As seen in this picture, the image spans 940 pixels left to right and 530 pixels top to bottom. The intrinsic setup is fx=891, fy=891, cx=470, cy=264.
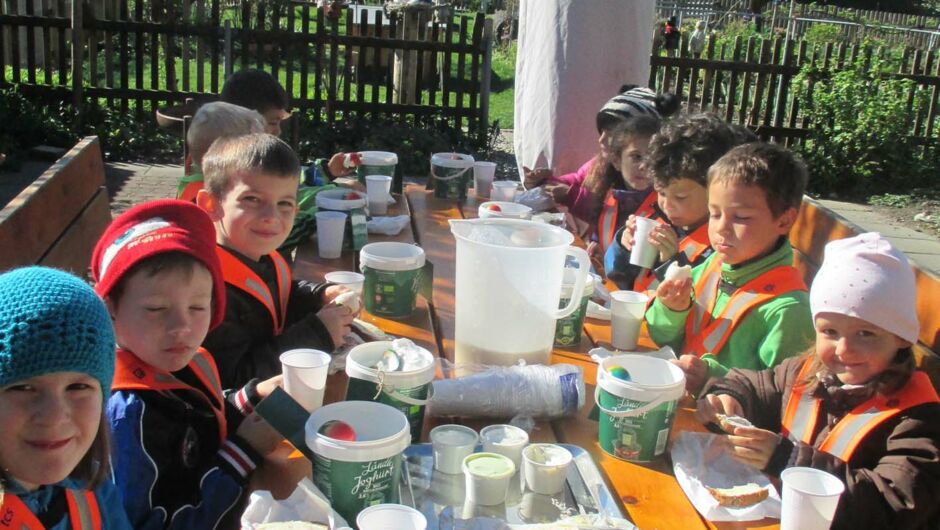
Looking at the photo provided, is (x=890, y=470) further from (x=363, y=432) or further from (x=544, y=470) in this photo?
(x=363, y=432)

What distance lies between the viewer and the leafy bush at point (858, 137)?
403 inches

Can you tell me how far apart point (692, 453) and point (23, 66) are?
13470 mm

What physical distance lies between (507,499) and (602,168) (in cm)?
301

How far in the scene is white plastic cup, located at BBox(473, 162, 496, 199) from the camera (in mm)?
4594

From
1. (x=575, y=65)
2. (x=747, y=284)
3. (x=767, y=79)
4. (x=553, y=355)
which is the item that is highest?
(x=575, y=65)

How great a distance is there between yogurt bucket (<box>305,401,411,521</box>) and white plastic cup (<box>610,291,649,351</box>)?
111cm

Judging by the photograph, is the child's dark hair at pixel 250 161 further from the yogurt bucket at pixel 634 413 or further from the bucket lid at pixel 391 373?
the yogurt bucket at pixel 634 413

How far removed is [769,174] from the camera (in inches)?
105

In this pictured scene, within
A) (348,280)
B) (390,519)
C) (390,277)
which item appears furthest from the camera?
(348,280)

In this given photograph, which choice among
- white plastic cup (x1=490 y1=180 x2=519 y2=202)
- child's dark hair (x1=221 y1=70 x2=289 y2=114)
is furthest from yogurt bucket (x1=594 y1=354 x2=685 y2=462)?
child's dark hair (x1=221 y1=70 x2=289 y2=114)

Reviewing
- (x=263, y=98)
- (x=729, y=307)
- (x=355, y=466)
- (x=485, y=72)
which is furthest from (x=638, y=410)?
(x=485, y=72)

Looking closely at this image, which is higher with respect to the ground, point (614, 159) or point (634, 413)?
point (614, 159)

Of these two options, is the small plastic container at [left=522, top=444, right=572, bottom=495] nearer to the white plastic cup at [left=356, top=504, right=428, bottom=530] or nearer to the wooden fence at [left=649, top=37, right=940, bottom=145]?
the white plastic cup at [left=356, top=504, right=428, bottom=530]

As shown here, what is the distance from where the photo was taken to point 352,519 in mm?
1611
